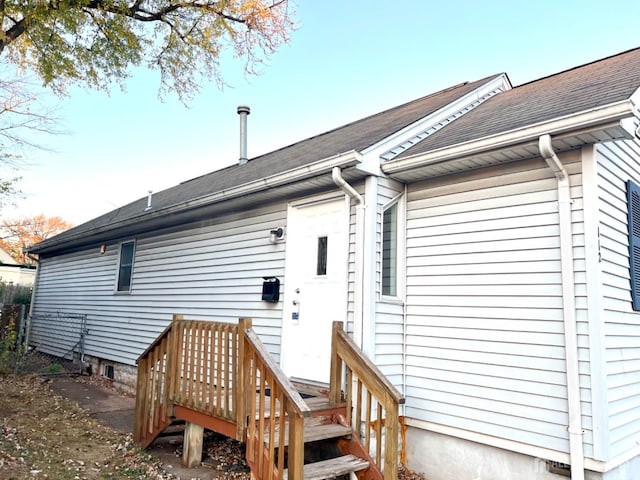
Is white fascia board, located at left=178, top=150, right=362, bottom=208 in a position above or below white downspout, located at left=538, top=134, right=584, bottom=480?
above

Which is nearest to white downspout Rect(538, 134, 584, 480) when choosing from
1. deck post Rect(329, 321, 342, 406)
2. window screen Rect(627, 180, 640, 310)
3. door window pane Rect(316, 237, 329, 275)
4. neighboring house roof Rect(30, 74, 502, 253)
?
window screen Rect(627, 180, 640, 310)

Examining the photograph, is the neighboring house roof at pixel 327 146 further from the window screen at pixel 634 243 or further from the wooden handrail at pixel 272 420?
the window screen at pixel 634 243

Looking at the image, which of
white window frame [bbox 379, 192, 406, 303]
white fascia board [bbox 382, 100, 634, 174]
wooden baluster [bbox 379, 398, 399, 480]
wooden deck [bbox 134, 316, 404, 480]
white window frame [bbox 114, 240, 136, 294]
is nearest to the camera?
white fascia board [bbox 382, 100, 634, 174]

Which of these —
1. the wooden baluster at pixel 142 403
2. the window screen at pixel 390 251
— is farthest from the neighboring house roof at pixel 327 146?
the wooden baluster at pixel 142 403

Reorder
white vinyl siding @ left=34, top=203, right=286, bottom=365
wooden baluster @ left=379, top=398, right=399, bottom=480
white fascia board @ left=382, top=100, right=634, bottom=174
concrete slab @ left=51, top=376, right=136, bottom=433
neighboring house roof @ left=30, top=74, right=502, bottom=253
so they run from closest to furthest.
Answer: white fascia board @ left=382, top=100, right=634, bottom=174
wooden baluster @ left=379, top=398, right=399, bottom=480
neighboring house roof @ left=30, top=74, right=502, bottom=253
white vinyl siding @ left=34, top=203, right=286, bottom=365
concrete slab @ left=51, top=376, right=136, bottom=433

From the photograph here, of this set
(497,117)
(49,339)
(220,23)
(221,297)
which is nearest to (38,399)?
(221,297)

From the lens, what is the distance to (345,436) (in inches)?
158

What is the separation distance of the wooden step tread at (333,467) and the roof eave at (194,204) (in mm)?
2598

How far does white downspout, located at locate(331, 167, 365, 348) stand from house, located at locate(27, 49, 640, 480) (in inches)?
0.6

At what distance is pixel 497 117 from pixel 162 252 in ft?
19.0

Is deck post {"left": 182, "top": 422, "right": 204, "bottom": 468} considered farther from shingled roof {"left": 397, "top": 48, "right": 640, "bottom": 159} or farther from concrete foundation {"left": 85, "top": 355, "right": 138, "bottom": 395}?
concrete foundation {"left": 85, "top": 355, "right": 138, "bottom": 395}

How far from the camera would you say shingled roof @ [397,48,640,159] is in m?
3.82

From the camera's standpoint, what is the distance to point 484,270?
425 cm

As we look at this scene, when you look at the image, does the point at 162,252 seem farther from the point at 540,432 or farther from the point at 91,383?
the point at 540,432
